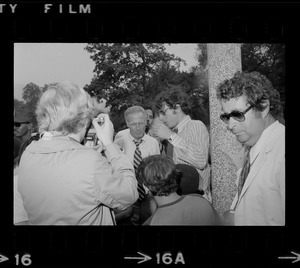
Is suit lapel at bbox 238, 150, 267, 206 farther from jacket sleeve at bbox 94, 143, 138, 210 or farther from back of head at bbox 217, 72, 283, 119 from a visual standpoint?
jacket sleeve at bbox 94, 143, 138, 210

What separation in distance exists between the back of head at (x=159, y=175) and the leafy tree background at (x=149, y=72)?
639 millimetres

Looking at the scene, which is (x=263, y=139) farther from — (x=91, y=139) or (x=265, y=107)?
(x=91, y=139)

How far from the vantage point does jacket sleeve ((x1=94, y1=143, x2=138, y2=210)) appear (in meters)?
1.75

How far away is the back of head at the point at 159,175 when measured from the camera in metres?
2.09

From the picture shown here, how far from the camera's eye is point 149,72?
2852 mm

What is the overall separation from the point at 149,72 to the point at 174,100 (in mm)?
318
